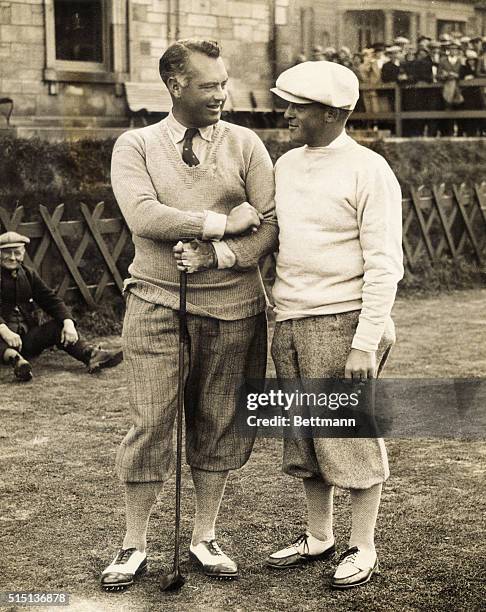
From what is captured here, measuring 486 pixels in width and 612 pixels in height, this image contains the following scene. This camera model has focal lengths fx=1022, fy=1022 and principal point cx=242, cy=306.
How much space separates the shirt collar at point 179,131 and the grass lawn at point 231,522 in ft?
4.35

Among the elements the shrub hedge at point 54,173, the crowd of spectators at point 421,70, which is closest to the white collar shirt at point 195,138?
the shrub hedge at point 54,173

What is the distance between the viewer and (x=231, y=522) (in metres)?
3.63

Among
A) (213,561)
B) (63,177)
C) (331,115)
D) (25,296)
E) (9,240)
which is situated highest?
(331,115)

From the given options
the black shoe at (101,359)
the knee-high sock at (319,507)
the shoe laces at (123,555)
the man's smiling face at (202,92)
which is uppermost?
the man's smiling face at (202,92)

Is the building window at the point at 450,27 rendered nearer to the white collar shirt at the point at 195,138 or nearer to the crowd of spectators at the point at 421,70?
the crowd of spectators at the point at 421,70

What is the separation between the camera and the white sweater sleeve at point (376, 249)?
2.86 metres

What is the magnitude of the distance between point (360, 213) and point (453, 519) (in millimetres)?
1319

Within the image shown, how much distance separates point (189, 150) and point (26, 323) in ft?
12.1

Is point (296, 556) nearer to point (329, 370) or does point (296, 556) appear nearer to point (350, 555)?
point (350, 555)

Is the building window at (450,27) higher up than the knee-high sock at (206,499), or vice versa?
the building window at (450,27)

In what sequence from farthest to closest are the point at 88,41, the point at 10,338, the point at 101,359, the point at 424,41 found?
the point at 88,41, the point at 424,41, the point at 101,359, the point at 10,338

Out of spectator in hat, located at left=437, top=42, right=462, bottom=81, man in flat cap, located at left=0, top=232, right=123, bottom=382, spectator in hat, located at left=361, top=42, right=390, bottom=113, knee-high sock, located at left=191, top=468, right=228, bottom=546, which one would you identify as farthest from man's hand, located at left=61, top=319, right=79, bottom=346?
spectator in hat, located at left=437, top=42, right=462, bottom=81

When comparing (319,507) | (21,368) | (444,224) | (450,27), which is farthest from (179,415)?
(444,224)

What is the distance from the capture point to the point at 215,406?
3.11 meters
